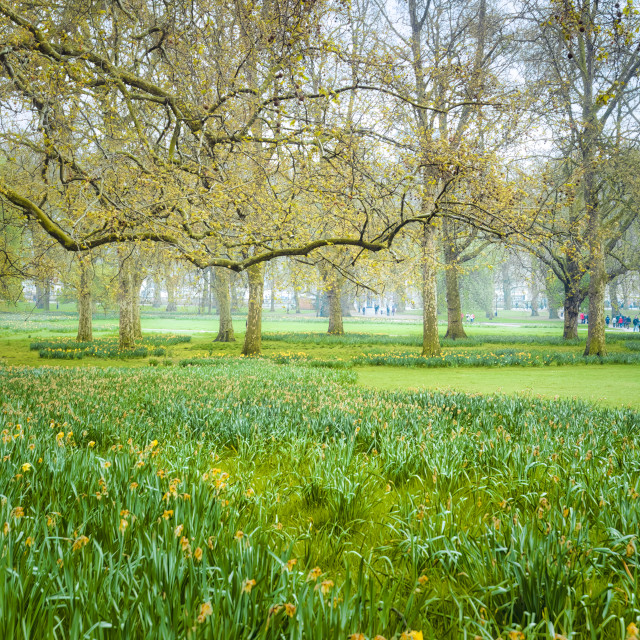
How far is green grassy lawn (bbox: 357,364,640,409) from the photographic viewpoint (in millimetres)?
9477

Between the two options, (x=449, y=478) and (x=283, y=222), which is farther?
(x=283, y=222)

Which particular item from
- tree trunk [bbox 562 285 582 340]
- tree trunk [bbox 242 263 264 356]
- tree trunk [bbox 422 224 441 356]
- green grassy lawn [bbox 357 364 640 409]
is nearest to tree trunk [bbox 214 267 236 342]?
tree trunk [bbox 242 263 264 356]

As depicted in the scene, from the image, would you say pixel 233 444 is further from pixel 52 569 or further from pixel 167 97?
pixel 167 97

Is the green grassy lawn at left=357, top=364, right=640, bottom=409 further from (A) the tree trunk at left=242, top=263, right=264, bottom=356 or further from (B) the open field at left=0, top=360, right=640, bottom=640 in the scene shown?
(A) the tree trunk at left=242, top=263, right=264, bottom=356

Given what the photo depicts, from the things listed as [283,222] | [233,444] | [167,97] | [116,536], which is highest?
[167,97]

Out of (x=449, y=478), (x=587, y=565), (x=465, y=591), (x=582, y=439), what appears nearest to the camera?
(x=465, y=591)

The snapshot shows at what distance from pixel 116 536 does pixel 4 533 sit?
469 millimetres

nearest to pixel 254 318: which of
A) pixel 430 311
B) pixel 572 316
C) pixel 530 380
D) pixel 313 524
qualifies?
pixel 430 311

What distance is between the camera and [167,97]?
763cm

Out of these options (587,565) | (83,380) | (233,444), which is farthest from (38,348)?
(587,565)

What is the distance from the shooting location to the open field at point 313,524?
5.21 feet

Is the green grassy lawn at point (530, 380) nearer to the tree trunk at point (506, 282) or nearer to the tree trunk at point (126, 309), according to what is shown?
the tree trunk at point (126, 309)

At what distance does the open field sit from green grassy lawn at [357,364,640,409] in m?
3.40

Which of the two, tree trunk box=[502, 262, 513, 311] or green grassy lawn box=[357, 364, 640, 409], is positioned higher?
tree trunk box=[502, 262, 513, 311]
